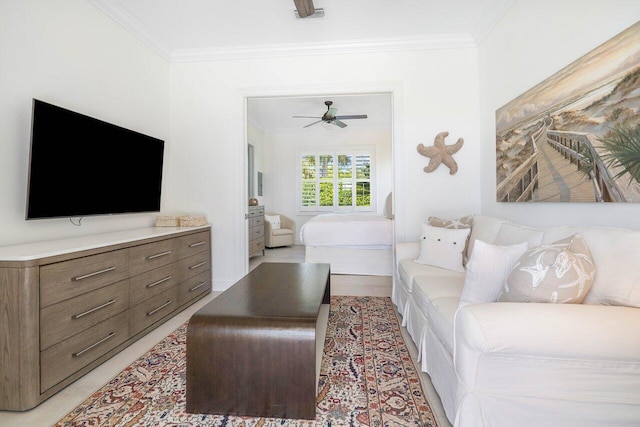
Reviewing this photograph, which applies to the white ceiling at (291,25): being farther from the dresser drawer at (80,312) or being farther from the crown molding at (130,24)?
the dresser drawer at (80,312)

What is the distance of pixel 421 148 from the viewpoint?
3223 millimetres

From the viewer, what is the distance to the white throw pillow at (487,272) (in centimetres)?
148

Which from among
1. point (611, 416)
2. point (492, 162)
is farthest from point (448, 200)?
point (611, 416)

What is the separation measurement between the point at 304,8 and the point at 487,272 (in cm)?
244

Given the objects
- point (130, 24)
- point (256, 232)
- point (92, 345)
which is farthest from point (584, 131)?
point (256, 232)

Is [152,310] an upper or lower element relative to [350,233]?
lower

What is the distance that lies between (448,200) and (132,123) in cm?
328

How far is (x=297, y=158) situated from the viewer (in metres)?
7.19

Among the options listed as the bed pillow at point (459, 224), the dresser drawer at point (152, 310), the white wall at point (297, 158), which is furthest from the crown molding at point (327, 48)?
the white wall at point (297, 158)

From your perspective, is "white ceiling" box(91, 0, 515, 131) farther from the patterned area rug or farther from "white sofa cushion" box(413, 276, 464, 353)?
the patterned area rug

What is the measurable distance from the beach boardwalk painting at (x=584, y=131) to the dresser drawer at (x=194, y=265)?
9.73 ft

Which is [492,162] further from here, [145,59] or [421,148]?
[145,59]

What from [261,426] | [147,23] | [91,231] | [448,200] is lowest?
[261,426]

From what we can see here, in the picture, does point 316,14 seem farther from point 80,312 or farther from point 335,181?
point 335,181
